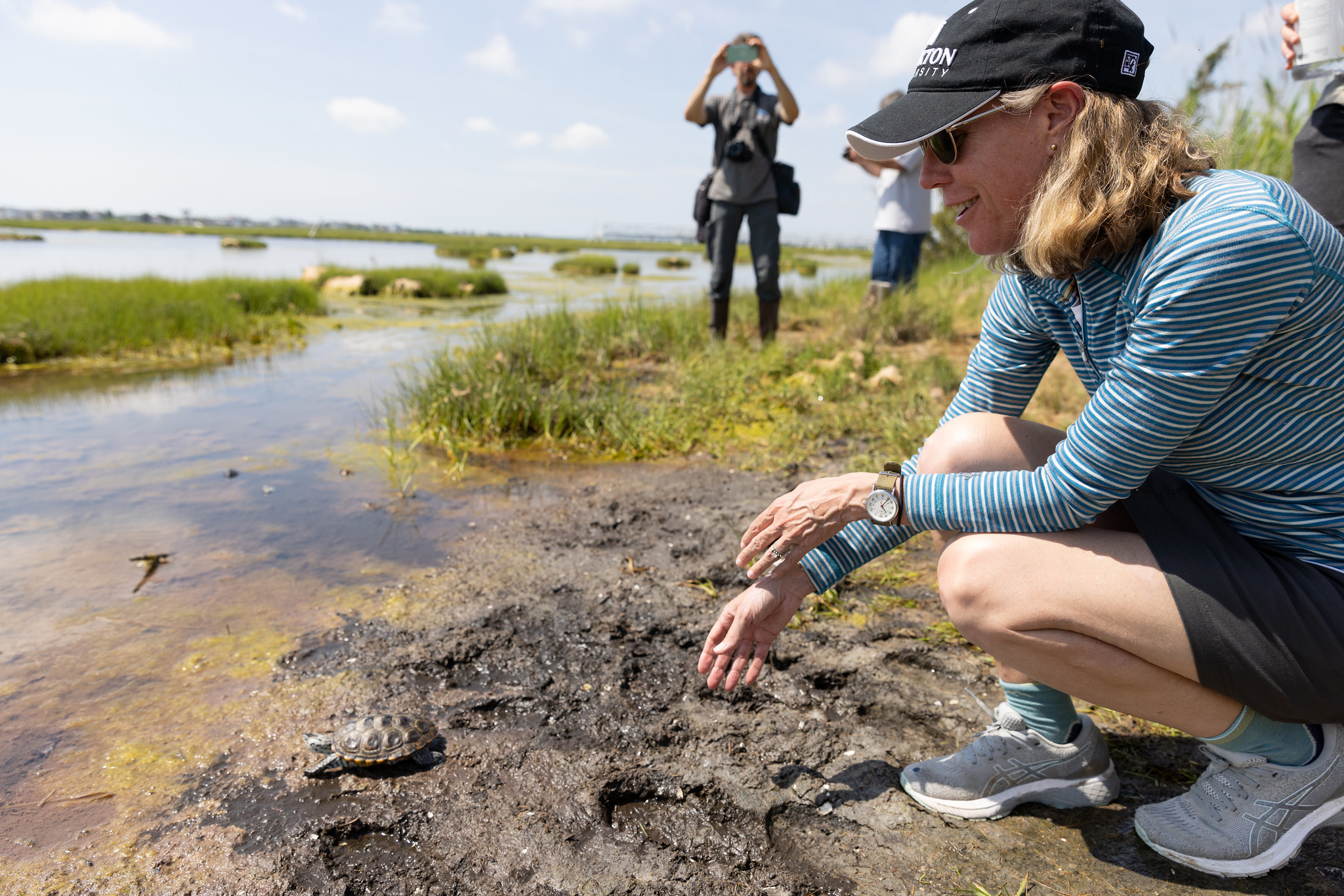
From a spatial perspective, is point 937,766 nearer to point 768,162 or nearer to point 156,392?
point 768,162

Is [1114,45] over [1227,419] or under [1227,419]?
over

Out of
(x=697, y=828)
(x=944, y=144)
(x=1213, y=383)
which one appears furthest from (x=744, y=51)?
(x=697, y=828)

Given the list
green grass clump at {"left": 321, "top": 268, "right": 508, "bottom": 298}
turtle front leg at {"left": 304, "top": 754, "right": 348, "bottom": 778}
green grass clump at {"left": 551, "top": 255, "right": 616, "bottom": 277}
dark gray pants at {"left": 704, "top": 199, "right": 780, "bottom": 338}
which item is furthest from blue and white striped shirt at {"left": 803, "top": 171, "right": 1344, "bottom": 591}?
green grass clump at {"left": 551, "top": 255, "right": 616, "bottom": 277}

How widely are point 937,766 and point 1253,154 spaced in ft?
16.9

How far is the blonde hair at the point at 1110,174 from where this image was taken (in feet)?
3.93

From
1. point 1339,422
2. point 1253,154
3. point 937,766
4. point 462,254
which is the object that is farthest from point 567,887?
point 462,254

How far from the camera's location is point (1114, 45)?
1.19 metres

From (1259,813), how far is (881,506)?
2.91 feet

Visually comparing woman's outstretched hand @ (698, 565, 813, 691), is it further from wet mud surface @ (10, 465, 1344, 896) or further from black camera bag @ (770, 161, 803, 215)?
black camera bag @ (770, 161, 803, 215)

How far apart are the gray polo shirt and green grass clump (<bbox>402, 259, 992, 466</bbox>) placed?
114 centimetres

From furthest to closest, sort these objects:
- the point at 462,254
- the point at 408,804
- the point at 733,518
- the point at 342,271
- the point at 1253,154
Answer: the point at 462,254 → the point at 342,271 → the point at 1253,154 → the point at 733,518 → the point at 408,804

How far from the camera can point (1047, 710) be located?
1575 millimetres

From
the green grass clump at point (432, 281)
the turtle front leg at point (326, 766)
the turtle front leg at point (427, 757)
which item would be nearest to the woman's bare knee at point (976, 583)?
the turtle front leg at point (427, 757)

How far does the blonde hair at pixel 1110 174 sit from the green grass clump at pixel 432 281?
13.2 metres
